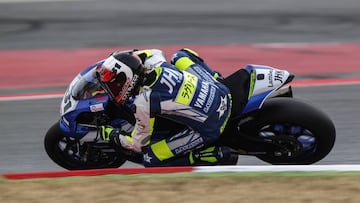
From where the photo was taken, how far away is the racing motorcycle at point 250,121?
5.99m

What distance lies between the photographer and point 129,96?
5.72 m

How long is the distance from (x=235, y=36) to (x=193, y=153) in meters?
6.04

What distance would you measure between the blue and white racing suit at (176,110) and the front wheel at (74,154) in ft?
1.55

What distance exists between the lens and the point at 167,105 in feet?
18.8

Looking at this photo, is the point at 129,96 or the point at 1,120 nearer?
the point at 129,96

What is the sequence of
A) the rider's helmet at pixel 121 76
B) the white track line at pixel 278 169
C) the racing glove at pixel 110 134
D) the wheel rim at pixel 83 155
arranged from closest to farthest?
1. the white track line at pixel 278 169
2. the rider's helmet at pixel 121 76
3. the racing glove at pixel 110 134
4. the wheel rim at pixel 83 155

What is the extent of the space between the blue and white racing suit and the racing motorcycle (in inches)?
6.3

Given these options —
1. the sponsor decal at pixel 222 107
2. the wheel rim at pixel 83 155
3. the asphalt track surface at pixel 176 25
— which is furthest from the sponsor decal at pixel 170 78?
the asphalt track surface at pixel 176 25

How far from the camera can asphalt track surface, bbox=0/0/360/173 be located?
29.3ft

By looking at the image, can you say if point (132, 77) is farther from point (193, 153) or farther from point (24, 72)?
point (24, 72)

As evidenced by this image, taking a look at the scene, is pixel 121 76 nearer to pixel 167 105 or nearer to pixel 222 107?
pixel 167 105

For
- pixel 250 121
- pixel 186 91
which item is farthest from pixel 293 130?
pixel 186 91

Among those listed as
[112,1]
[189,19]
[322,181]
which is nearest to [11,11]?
[112,1]

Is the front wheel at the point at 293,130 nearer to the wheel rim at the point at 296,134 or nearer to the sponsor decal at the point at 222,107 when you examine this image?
the wheel rim at the point at 296,134
